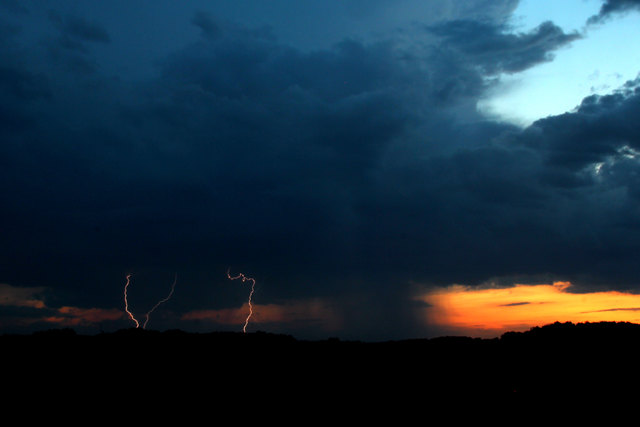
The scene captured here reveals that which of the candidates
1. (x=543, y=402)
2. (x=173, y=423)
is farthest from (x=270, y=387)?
(x=543, y=402)

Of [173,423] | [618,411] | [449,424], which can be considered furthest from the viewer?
[618,411]

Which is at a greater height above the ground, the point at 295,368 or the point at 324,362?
the point at 324,362

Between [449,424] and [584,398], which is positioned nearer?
[449,424]

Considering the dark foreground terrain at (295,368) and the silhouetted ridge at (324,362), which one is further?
the silhouetted ridge at (324,362)

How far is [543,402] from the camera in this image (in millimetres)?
37406

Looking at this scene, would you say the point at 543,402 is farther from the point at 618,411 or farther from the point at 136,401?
the point at 136,401

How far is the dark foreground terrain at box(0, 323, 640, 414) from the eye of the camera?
3138 centimetres

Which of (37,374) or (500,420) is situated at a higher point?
(37,374)

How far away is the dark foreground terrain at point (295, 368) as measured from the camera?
103 feet

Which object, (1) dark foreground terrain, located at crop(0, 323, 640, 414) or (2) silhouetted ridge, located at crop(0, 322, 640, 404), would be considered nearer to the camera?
(1) dark foreground terrain, located at crop(0, 323, 640, 414)

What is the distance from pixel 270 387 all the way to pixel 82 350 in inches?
493

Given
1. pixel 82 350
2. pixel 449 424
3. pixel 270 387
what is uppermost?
pixel 82 350

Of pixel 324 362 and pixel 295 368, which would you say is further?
pixel 324 362

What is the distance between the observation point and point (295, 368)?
37.2m
